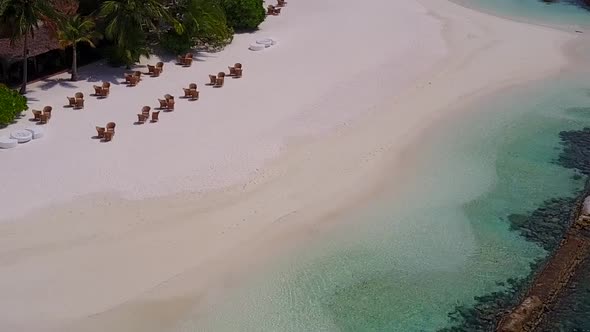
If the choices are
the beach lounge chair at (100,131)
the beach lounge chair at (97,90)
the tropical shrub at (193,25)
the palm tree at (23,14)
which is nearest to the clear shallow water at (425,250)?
the beach lounge chair at (100,131)

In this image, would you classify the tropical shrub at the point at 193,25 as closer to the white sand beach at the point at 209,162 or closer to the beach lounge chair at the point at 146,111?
the white sand beach at the point at 209,162

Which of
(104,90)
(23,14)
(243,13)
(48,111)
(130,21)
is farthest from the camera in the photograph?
(243,13)

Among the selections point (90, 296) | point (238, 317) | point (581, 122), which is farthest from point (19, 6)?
point (581, 122)

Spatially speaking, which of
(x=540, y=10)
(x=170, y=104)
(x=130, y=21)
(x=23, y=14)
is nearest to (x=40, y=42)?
(x=23, y=14)

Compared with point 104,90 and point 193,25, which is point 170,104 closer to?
point 104,90

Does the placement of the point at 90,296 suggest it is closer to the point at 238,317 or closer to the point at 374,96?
the point at 238,317

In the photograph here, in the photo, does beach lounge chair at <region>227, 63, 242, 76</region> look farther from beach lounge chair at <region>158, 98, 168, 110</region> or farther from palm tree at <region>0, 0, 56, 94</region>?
palm tree at <region>0, 0, 56, 94</region>
